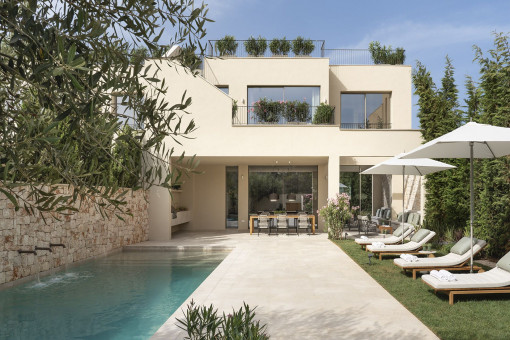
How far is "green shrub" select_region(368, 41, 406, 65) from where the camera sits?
1945 centimetres

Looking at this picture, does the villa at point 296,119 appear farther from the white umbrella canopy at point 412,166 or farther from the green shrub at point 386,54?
the white umbrella canopy at point 412,166

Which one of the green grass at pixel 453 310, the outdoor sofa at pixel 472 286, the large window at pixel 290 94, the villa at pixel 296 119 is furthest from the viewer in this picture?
the large window at pixel 290 94

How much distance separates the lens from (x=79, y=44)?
198cm

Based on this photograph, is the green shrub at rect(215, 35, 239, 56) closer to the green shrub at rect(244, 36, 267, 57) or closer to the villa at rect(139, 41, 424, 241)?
the villa at rect(139, 41, 424, 241)

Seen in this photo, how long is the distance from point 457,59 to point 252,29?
367 inches

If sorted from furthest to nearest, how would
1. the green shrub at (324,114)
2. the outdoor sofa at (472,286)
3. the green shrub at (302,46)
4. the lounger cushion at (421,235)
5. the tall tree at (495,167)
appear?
the green shrub at (302,46) → the green shrub at (324,114) → the lounger cushion at (421,235) → the tall tree at (495,167) → the outdoor sofa at (472,286)

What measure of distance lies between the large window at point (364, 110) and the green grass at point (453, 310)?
11.2 meters

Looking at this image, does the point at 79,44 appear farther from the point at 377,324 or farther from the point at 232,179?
the point at 232,179

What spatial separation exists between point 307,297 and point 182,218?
11.5 metres

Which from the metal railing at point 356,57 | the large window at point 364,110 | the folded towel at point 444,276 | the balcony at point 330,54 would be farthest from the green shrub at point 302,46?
the folded towel at point 444,276

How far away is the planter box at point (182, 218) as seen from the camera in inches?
643

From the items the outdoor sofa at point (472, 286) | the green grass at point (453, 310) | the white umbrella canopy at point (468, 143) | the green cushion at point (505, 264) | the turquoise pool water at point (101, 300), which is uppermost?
the white umbrella canopy at point (468, 143)

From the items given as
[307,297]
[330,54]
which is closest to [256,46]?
[330,54]

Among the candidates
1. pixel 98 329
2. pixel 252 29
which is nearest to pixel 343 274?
pixel 98 329
